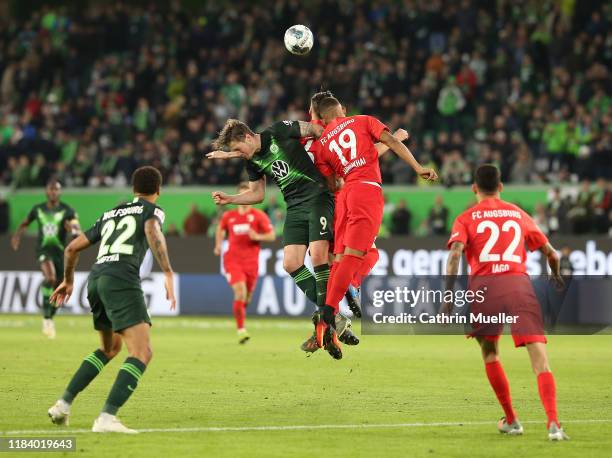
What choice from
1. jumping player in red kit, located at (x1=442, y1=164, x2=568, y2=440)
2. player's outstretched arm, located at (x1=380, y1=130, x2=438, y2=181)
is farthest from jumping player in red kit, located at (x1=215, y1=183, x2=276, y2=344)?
jumping player in red kit, located at (x1=442, y1=164, x2=568, y2=440)

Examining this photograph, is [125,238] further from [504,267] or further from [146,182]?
[504,267]

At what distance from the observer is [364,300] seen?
22641 millimetres

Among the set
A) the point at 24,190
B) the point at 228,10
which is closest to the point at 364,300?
the point at 24,190

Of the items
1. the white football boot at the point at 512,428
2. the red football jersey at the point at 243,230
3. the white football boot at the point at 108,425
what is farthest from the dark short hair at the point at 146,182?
the red football jersey at the point at 243,230

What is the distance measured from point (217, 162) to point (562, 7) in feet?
31.1

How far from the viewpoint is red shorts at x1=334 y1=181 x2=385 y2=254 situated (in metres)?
12.0

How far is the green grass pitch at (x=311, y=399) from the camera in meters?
9.06

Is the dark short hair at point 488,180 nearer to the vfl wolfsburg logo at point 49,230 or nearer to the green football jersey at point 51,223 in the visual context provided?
the green football jersey at point 51,223

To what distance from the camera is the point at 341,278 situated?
11.9m

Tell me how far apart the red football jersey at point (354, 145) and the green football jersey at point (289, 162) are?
0.28 m

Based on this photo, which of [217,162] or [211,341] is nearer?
[211,341]

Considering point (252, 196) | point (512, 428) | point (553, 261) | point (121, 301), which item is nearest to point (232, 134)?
point (252, 196)

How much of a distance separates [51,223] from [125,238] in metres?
12.5

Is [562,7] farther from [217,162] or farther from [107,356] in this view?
[107,356]
